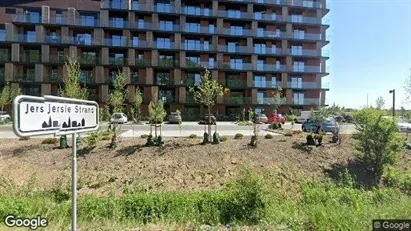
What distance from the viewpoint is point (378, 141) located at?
12.8 metres

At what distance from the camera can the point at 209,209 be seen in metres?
6.89

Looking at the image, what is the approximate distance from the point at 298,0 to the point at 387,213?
182ft

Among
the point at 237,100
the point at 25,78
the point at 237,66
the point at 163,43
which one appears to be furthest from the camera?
the point at 237,66

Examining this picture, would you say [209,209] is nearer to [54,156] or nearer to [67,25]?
[54,156]

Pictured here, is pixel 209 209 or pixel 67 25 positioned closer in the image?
pixel 209 209

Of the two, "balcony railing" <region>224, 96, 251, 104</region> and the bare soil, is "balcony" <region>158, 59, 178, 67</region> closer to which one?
"balcony railing" <region>224, 96, 251, 104</region>

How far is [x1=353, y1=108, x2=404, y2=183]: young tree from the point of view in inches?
500

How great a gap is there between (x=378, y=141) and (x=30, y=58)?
162 ft

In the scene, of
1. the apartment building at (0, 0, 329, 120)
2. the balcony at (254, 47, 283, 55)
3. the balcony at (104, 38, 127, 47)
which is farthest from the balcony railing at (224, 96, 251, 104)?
the balcony at (104, 38, 127, 47)

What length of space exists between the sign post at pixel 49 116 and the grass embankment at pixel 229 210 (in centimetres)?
212

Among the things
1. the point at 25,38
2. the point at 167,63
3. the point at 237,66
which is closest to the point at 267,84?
the point at 237,66

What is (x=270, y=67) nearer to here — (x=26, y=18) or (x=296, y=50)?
(x=296, y=50)

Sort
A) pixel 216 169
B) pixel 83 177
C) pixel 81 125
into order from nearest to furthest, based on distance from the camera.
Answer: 1. pixel 81 125
2. pixel 83 177
3. pixel 216 169

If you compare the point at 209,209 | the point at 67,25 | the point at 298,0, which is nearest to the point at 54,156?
the point at 209,209
